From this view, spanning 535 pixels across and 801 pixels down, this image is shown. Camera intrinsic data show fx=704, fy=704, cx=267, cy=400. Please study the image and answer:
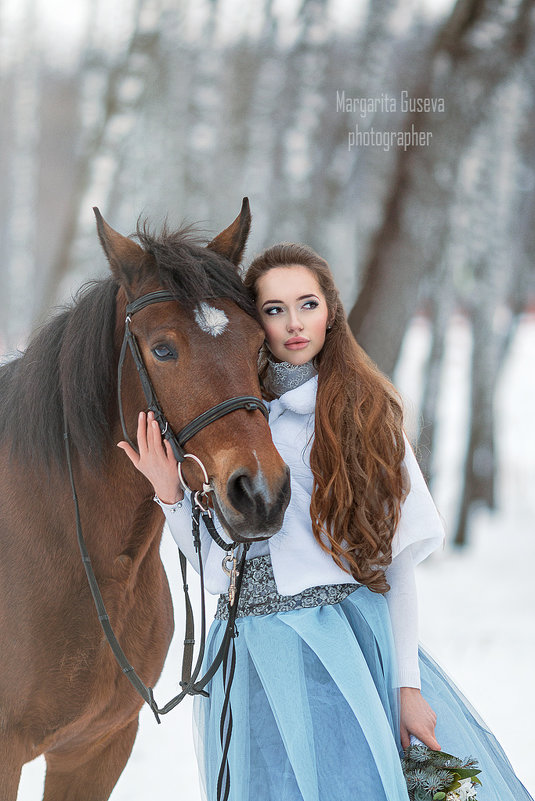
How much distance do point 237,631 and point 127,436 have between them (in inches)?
22.5

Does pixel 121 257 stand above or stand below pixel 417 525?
above

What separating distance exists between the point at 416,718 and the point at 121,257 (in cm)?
137

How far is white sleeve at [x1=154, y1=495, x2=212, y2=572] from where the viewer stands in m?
1.86

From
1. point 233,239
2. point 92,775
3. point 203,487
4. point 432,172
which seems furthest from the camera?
point 432,172

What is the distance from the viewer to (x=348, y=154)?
8.26 metres

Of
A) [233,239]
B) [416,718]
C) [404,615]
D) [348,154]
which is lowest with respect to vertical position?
[416,718]

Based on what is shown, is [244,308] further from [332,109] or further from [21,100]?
[21,100]

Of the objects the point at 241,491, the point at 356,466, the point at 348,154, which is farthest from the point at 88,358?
the point at 348,154

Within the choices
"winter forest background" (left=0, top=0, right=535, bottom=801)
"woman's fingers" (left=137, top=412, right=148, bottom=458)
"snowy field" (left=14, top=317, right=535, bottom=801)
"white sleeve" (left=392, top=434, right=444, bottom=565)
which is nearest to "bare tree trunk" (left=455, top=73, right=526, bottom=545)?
"winter forest background" (left=0, top=0, right=535, bottom=801)

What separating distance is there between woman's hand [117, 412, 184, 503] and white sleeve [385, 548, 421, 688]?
60cm

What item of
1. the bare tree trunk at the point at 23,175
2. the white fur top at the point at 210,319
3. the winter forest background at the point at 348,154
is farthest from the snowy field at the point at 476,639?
the bare tree trunk at the point at 23,175

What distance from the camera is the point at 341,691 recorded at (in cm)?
160

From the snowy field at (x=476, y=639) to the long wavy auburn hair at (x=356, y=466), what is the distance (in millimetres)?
384

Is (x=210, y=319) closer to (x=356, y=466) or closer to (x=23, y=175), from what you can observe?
(x=356, y=466)
